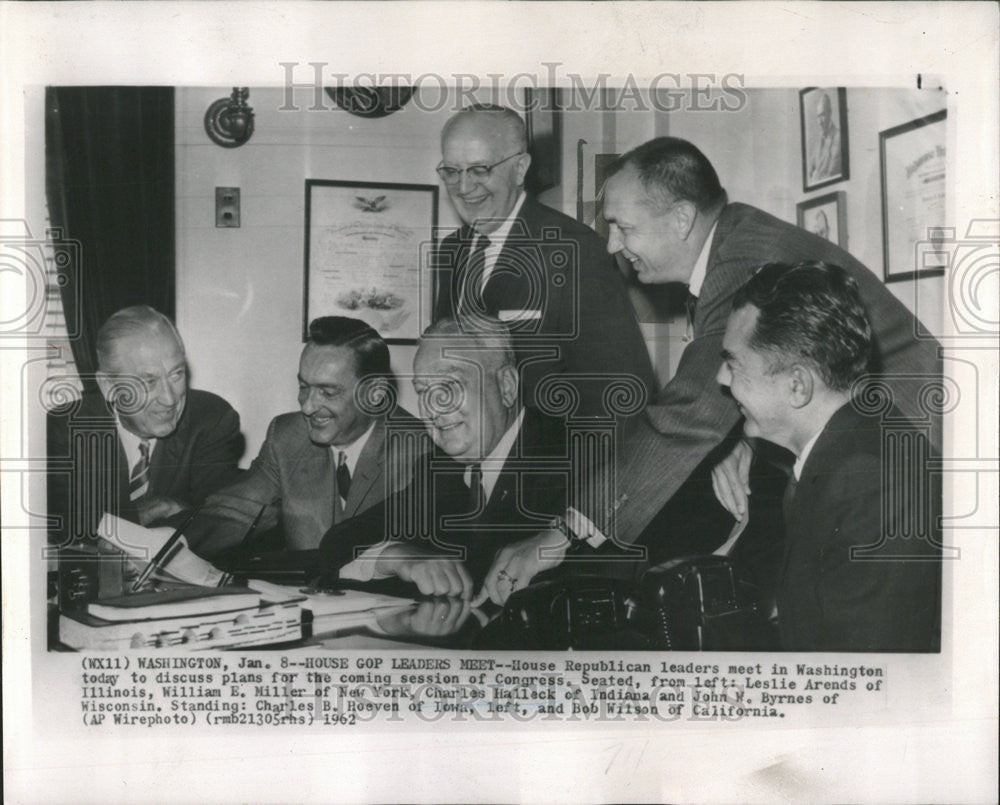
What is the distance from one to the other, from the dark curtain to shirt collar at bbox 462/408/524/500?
0.79 m

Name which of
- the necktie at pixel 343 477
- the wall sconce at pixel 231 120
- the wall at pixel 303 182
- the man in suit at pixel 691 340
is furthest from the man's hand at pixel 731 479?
the wall sconce at pixel 231 120

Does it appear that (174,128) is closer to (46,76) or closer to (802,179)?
(46,76)

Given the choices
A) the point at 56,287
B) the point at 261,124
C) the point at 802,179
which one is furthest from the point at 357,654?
the point at 802,179

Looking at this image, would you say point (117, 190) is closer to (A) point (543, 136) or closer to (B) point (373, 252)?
(B) point (373, 252)

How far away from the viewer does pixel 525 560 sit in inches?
85.8

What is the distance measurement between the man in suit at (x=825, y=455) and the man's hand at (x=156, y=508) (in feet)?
4.20

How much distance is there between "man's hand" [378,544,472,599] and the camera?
2.19m

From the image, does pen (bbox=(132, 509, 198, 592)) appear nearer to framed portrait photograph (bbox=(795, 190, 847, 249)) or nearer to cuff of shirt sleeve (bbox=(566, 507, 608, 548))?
cuff of shirt sleeve (bbox=(566, 507, 608, 548))

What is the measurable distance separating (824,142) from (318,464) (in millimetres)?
1366

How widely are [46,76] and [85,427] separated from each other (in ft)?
2.62

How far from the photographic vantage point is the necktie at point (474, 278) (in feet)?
7.18

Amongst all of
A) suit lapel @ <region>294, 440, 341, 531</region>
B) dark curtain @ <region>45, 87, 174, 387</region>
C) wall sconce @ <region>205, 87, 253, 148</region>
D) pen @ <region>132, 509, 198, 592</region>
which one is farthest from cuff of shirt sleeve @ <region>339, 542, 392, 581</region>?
wall sconce @ <region>205, 87, 253, 148</region>

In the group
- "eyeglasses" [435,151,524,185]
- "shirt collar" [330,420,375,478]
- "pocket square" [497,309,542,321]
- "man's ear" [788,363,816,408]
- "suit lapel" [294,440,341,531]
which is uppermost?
"eyeglasses" [435,151,524,185]

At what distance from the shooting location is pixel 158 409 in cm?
222
